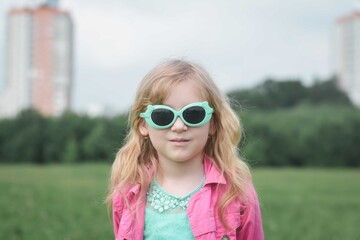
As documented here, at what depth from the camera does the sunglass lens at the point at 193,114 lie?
2172 mm

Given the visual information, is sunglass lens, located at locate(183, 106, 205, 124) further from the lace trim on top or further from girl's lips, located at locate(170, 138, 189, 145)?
the lace trim on top

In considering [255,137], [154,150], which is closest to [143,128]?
[154,150]

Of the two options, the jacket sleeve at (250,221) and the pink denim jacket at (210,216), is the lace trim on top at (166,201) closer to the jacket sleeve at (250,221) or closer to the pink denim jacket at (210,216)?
the pink denim jacket at (210,216)

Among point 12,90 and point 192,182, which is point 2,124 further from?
point 192,182

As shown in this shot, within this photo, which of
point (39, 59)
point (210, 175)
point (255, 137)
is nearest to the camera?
point (210, 175)

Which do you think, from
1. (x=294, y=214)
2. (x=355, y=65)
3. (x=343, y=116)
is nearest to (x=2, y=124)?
(x=343, y=116)

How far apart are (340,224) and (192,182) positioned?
476 cm

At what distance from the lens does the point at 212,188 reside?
228 centimetres

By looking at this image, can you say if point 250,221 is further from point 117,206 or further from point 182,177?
point 117,206

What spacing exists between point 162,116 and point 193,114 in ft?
0.40

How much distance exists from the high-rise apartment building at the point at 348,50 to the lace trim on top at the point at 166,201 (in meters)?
47.7

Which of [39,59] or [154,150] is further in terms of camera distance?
[39,59]

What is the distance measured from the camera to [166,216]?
223cm

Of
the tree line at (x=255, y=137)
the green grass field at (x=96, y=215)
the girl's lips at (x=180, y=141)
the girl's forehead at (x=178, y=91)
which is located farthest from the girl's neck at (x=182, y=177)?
the tree line at (x=255, y=137)
